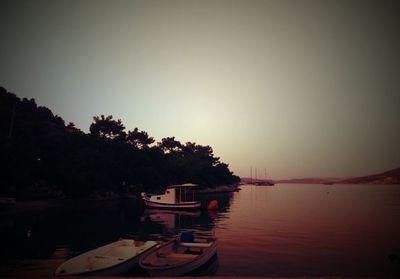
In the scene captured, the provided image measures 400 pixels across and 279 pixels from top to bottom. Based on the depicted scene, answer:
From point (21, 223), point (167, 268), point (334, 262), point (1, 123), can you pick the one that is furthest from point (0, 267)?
point (1, 123)

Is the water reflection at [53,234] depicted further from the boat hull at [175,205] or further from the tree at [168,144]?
the tree at [168,144]

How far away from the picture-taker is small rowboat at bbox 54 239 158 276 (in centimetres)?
1282

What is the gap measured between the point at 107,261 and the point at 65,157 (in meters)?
45.6

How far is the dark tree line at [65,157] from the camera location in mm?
41000

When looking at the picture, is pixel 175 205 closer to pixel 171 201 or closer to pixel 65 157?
pixel 171 201

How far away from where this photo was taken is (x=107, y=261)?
14.5m

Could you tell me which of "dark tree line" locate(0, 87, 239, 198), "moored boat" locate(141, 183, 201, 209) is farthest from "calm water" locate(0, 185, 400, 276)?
"moored boat" locate(141, 183, 201, 209)

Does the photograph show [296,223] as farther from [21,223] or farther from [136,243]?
[21,223]

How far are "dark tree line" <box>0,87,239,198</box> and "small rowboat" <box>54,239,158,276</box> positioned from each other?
94.0 feet

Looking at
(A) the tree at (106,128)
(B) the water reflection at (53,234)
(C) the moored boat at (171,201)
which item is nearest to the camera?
(B) the water reflection at (53,234)

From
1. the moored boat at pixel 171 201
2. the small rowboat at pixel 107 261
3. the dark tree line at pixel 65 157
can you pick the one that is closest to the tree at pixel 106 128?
the dark tree line at pixel 65 157

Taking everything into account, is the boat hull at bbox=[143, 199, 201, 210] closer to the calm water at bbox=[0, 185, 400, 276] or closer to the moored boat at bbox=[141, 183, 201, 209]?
the moored boat at bbox=[141, 183, 201, 209]

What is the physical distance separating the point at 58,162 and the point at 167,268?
47091mm

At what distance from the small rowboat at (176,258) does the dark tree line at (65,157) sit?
3129 cm
